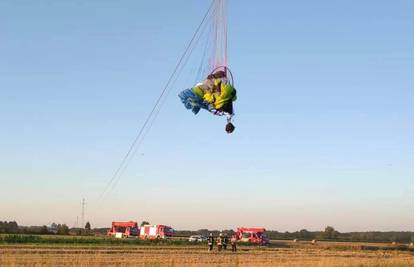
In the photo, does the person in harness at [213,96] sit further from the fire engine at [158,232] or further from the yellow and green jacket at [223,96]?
the fire engine at [158,232]

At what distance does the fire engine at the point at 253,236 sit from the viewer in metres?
67.6

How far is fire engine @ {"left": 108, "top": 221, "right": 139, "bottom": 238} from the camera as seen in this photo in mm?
79250

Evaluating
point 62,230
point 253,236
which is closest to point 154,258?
point 253,236

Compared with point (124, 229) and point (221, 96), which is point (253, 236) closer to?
point (124, 229)

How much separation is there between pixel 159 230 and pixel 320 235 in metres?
61.4

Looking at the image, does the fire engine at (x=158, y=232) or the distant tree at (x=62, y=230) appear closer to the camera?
the fire engine at (x=158, y=232)

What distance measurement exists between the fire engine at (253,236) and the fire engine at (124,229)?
15.7 metres

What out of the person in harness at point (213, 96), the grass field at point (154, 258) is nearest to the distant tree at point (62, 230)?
the grass field at point (154, 258)

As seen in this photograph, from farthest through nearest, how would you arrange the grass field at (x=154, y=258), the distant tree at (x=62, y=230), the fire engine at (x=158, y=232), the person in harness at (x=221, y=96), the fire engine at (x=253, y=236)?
the distant tree at (x=62, y=230)
the fire engine at (x=158, y=232)
the fire engine at (x=253, y=236)
the grass field at (x=154, y=258)
the person in harness at (x=221, y=96)

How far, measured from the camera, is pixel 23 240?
4756cm

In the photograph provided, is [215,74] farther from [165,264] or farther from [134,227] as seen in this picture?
[134,227]

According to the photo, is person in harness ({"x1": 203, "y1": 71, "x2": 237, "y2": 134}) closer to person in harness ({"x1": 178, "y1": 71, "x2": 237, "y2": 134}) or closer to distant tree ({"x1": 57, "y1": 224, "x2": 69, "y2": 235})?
person in harness ({"x1": 178, "y1": 71, "x2": 237, "y2": 134})

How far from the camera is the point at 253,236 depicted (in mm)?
68750

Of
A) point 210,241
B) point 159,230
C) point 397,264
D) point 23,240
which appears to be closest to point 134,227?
point 159,230
